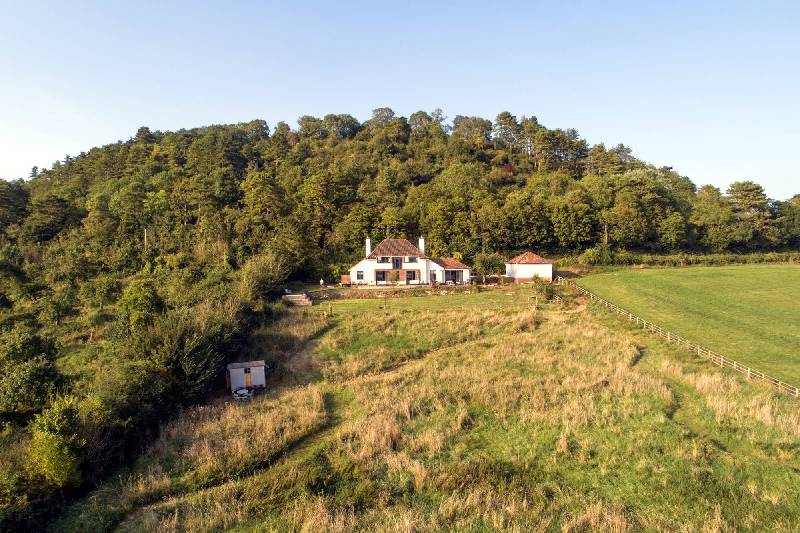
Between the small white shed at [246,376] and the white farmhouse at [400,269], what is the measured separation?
883 inches

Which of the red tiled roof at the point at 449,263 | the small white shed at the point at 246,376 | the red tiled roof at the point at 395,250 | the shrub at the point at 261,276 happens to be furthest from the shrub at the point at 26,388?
the red tiled roof at the point at 449,263

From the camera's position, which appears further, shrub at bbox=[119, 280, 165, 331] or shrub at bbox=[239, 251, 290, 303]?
shrub at bbox=[239, 251, 290, 303]

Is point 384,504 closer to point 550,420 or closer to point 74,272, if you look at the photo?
point 550,420

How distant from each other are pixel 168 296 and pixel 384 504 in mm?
29645

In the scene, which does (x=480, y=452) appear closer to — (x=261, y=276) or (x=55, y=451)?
(x=55, y=451)

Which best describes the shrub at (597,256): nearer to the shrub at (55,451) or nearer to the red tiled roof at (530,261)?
the red tiled roof at (530,261)

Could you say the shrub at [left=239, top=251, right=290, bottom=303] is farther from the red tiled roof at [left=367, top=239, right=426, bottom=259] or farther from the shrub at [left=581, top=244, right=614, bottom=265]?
the shrub at [left=581, top=244, right=614, bottom=265]

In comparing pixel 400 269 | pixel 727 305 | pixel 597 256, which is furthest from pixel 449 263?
pixel 727 305

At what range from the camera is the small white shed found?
20.8 meters

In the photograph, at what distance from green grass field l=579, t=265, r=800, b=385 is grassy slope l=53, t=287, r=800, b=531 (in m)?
4.94

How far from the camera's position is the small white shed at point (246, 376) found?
819 inches

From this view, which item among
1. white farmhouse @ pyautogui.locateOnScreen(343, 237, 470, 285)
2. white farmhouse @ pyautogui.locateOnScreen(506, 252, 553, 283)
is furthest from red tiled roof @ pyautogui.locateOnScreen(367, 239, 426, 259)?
white farmhouse @ pyautogui.locateOnScreen(506, 252, 553, 283)

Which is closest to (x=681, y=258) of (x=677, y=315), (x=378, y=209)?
(x=677, y=315)

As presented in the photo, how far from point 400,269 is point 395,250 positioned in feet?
6.68
